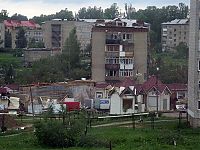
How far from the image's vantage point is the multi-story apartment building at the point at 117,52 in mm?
45906

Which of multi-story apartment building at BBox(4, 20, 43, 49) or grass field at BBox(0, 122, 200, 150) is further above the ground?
multi-story apartment building at BBox(4, 20, 43, 49)

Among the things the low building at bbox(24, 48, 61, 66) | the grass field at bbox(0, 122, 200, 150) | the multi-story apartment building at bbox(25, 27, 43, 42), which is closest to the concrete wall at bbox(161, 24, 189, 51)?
the multi-story apartment building at bbox(25, 27, 43, 42)

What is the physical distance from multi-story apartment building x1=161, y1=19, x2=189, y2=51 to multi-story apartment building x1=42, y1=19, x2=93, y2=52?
13.1 meters

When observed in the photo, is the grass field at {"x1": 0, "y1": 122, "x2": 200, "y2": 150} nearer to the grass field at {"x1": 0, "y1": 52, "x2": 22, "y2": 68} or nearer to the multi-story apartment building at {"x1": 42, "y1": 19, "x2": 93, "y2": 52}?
the grass field at {"x1": 0, "y1": 52, "x2": 22, "y2": 68}

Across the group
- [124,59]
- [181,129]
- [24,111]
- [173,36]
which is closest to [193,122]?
[181,129]

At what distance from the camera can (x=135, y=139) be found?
22469mm

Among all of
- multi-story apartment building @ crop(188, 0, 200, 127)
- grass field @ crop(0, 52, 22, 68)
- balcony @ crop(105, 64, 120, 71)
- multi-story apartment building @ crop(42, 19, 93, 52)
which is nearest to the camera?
multi-story apartment building @ crop(188, 0, 200, 127)

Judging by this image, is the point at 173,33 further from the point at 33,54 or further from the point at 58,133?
the point at 58,133

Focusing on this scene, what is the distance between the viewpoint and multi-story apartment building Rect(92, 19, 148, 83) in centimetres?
4591

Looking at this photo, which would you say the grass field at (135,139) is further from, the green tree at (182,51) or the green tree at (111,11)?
the green tree at (111,11)

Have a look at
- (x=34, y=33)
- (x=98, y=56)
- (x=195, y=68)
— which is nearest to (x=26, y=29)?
(x=34, y=33)

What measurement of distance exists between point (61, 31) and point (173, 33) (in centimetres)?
2031

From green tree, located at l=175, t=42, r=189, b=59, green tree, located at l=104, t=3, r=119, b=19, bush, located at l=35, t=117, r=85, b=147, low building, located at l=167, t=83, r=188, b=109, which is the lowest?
bush, located at l=35, t=117, r=85, b=147

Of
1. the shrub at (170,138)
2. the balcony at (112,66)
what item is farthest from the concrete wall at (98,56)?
the shrub at (170,138)
